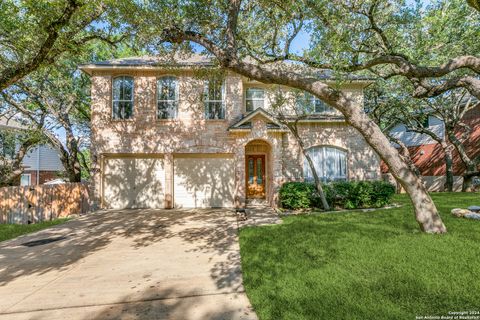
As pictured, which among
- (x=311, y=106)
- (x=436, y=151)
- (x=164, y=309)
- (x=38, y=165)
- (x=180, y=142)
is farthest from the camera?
(x=38, y=165)

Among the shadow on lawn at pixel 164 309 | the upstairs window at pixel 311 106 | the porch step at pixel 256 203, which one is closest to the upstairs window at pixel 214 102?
the upstairs window at pixel 311 106

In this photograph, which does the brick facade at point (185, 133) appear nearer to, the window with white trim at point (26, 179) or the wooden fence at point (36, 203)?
the wooden fence at point (36, 203)

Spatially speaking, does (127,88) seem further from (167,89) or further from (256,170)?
(256,170)

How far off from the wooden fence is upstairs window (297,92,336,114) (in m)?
12.0

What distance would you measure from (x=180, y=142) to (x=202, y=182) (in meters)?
2.32

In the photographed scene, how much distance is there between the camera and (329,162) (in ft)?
39.9

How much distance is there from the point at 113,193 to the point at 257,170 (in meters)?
7.51

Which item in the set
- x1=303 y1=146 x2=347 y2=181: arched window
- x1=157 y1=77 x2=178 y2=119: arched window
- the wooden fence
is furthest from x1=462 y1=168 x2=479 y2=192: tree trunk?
the wooden fence

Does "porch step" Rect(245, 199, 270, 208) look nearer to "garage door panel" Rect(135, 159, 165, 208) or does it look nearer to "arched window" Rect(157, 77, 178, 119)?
"garage door panel" Rect(135, 159, 165, 208)

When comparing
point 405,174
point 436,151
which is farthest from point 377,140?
point 436,151

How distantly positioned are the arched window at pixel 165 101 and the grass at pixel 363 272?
789cm

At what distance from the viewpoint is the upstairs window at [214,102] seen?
1194cm

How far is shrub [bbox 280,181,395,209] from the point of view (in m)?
10.4

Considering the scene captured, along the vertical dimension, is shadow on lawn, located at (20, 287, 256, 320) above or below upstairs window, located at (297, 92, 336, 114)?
below
